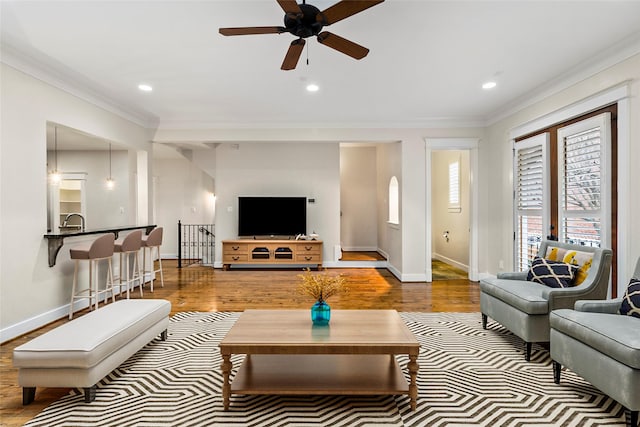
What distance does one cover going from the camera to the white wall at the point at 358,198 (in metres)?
9.80

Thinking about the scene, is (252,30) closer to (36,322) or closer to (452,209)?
(36,322)

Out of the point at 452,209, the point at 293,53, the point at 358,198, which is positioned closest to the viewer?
the point at 293,53

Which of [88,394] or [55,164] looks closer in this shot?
[88,394]

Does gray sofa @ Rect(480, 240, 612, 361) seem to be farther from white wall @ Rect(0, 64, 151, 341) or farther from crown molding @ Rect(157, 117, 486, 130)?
white wall @ Rect(0, 64, 151, 341)

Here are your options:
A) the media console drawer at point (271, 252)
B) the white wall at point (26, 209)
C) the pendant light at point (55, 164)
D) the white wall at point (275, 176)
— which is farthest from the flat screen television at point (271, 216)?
the white wall at point (26, 209)

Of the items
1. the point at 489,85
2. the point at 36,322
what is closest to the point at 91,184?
the point at 36,322

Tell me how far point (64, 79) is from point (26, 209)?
158cm

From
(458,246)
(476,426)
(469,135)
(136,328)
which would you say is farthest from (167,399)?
(458,246)

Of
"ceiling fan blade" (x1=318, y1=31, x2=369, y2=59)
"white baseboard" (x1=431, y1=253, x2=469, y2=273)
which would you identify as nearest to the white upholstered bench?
"ceiling fan blade" (x1=318, y1=31, x2=369, y2=59)

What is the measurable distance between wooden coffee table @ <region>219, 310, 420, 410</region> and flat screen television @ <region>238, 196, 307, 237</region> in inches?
187

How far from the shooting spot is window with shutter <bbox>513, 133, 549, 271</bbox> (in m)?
4.49

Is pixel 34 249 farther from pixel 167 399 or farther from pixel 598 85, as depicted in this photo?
pixel 598 85

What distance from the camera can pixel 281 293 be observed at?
5.21m

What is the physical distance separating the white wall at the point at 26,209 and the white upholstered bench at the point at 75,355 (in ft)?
4.73
